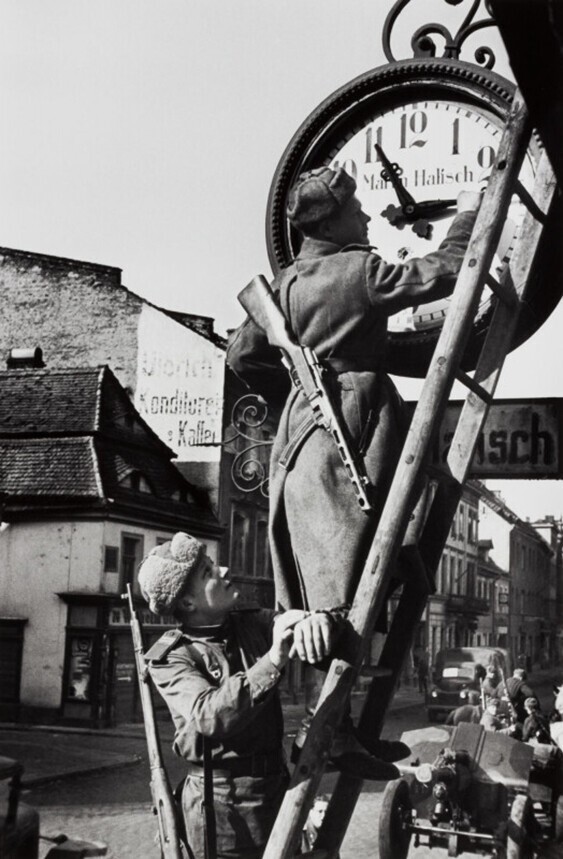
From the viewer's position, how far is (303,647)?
1.54m

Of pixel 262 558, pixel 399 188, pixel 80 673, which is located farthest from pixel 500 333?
pixel 80 673

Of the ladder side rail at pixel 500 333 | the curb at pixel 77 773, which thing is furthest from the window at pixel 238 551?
the ladder side rail at pixel 500 333

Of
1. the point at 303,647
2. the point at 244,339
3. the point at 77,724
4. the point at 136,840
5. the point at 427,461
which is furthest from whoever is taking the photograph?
the point at 77,724

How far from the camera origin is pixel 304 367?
6.04 feet

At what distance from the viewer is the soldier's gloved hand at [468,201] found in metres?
1.88

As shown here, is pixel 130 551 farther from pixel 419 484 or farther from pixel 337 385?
pixel 419 484

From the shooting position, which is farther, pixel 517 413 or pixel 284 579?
pixel 517 413

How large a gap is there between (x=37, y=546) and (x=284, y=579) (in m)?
3.96

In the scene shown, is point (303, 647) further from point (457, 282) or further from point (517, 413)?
point (517, 413)

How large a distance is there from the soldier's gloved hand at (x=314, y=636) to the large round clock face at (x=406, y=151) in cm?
77

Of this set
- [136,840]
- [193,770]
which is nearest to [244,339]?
[193,770]

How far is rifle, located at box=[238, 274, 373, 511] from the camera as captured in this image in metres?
1.75

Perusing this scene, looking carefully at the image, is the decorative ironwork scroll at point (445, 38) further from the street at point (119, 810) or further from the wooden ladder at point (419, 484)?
Result: the street at point (119, 810)

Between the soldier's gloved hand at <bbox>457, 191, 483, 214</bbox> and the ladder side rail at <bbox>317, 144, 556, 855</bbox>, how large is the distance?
98 mm
